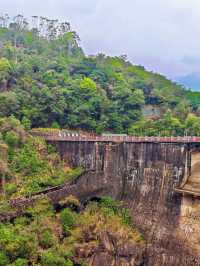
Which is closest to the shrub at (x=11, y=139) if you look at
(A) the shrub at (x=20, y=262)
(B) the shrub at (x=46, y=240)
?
(B) the shrub at (x=46, y=240)

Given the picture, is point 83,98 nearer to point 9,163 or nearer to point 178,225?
point 9,163

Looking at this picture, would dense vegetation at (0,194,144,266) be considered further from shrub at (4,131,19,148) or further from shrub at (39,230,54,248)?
shrub at (4,131,19,148)

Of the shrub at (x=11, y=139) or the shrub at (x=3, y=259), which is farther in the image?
the shrub at (x=11, y=139)

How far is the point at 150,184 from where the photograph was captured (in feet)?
102

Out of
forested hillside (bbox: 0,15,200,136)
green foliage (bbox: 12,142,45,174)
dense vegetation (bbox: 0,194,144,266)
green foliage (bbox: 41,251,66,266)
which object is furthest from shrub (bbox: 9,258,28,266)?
forested hillside (bbox: 0,15,200,136)

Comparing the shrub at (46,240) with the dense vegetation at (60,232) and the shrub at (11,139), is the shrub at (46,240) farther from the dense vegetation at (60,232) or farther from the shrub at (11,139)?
the shrub at (11,139)

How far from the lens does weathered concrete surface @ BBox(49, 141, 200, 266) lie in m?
28.5

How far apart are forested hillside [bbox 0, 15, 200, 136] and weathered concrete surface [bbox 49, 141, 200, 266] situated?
8827 millimetres

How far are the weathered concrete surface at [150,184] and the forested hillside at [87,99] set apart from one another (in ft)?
29.0

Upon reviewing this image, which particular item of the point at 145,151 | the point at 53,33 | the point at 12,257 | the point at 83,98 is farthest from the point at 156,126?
the point at 53,33

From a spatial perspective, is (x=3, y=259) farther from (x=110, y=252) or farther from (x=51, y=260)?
(x=110, y=252)

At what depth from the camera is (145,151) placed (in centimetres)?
3181

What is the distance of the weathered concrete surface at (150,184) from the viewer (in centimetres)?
2848

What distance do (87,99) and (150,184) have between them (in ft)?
60.7
